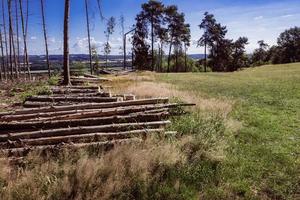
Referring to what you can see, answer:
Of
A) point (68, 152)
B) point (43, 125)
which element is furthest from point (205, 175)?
point (43, 125)

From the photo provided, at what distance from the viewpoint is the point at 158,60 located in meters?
71.6

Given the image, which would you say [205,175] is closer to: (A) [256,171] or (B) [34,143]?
(A) [256,171]

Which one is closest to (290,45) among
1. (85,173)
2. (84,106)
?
(84,106)

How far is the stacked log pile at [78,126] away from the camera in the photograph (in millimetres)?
7648

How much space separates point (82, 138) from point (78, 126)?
2.64 feet

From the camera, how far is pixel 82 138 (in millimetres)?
7863

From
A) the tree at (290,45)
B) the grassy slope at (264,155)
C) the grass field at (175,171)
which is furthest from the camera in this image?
the tree at (290,45)

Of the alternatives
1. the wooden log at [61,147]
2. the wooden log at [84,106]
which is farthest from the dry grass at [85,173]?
the wooden log at [84,106]

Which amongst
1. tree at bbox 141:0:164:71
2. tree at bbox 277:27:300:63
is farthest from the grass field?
tree at bbox 277:27:300:63

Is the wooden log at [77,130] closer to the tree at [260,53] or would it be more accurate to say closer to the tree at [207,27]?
the tree at [207,27]

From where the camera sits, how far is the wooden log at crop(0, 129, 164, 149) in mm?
7604

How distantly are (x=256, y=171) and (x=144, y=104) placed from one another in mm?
4741

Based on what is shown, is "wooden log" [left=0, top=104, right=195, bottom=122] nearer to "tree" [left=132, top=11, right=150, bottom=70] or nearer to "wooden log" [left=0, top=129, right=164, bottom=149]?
"wooden log" [left=0, top=129, right=164, bottom=149]

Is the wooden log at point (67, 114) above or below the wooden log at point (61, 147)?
above
